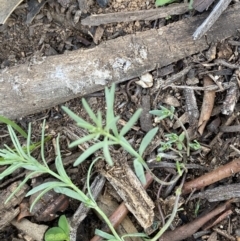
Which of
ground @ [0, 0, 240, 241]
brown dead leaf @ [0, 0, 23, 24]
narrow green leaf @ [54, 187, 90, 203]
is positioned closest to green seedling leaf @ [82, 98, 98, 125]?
narrow green leaf @ [54, 187, 90, 203]

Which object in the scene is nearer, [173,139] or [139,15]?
[173,139]

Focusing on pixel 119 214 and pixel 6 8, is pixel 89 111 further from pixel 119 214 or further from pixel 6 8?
pixel 6 8

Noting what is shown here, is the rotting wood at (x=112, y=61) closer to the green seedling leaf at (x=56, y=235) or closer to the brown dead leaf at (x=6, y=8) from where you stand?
the brown dead leaf at (x=6, y=8)

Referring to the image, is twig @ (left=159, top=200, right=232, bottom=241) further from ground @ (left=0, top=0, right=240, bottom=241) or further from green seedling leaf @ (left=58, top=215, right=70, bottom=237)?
green seedling leaf @ (left=58, top=215, right=70, bottom=237)

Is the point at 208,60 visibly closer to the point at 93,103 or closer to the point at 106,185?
the point at 93,103

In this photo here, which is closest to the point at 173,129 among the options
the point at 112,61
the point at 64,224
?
the point at 112,61
